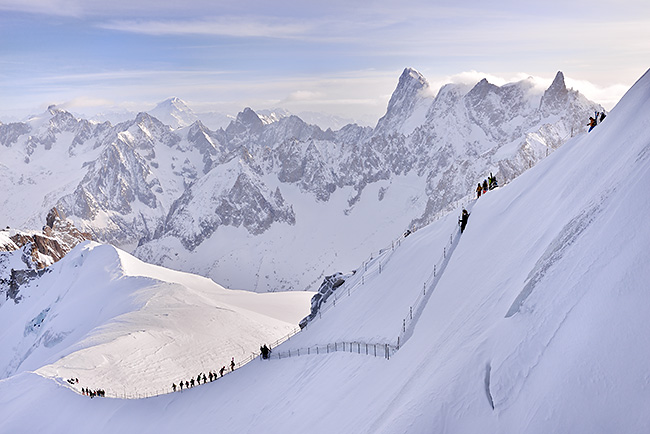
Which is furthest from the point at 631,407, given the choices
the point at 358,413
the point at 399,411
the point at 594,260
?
the point at 358,413

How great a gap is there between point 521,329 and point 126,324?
61256 mm

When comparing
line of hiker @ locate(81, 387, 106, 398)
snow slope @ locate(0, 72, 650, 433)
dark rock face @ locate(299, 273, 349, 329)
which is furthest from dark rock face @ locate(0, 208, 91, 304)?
snow slope @ locate(0, 72, 650, 433)

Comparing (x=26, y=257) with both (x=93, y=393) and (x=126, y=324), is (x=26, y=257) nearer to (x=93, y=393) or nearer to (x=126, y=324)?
(x=126, y=324)

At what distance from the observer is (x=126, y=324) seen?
205ft

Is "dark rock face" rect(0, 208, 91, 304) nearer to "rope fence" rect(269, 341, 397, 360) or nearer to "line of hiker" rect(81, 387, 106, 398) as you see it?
"line of hiker" rect(81, 387, 106, 398)

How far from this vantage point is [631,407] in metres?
7.96

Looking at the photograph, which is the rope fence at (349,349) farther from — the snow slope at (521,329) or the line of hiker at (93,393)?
the line of hiker at (93,393)

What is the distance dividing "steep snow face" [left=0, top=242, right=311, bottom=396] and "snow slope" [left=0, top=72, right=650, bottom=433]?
77.8ft

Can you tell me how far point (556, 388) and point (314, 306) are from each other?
36.9 meters

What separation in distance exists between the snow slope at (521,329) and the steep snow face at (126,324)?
23720 mm

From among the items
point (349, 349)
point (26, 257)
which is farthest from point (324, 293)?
point (26, 257)

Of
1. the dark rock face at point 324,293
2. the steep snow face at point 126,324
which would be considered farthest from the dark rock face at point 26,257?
the dark rock face at point 324,293

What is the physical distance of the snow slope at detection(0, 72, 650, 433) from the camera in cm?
888

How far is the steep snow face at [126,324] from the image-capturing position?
163 feet
